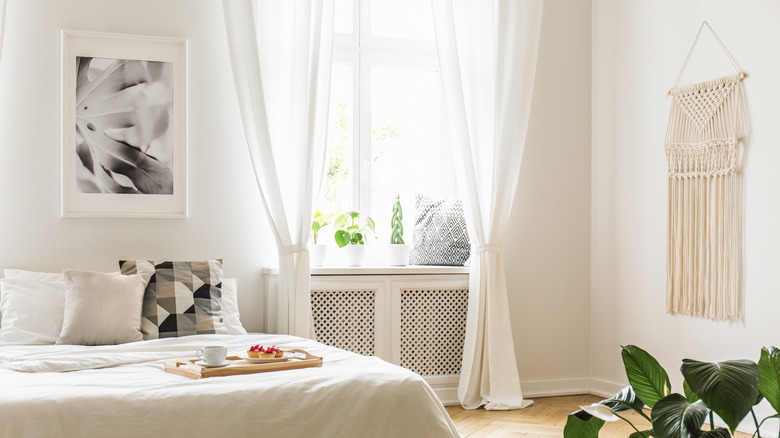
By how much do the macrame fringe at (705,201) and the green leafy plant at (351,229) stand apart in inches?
66.5

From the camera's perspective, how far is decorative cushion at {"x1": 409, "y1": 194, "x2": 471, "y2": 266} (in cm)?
451

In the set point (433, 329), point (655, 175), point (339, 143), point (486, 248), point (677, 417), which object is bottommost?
point (433, 329)

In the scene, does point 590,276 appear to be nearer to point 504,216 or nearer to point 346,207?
point 504,216

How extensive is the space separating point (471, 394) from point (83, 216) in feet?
7.47

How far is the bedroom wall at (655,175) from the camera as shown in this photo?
3.62 metres

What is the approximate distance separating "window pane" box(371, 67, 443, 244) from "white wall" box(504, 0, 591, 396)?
0.59 metres

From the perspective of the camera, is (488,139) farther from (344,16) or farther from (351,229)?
(344,16)

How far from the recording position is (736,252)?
3.73 meters

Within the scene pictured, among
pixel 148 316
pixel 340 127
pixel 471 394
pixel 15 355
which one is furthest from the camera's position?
pixel 340 127

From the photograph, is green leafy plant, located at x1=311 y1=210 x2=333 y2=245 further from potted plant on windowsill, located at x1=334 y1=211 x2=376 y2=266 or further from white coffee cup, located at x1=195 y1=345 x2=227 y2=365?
white coffee cup, located at x1=195 y1=345 x2=227 y2=365

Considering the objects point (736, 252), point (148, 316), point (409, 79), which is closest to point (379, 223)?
point (409, 79)

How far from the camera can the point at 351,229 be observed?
4.37 meters

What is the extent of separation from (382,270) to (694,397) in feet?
8.36

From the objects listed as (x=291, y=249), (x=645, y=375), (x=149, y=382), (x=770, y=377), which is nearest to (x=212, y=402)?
(x=149, y=382)
